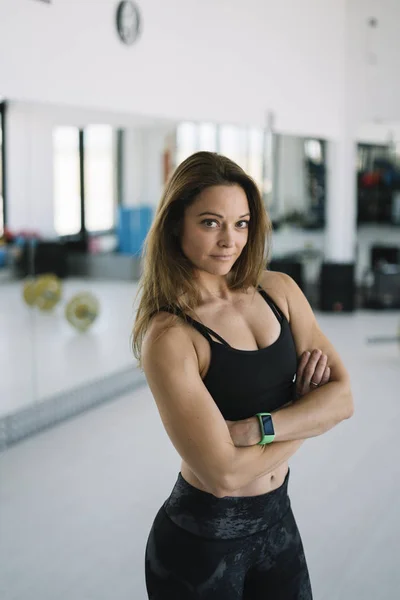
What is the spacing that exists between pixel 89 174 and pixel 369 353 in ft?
10.7

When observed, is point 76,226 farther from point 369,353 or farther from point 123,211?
point 369,353

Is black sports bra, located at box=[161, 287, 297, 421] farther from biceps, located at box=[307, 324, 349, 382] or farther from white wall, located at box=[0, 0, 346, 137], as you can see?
white wall, located at box=[0, 0, 346, 137]

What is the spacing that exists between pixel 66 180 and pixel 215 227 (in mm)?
4504

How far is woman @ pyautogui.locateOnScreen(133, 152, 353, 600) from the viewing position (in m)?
1.78

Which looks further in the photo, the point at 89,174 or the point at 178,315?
the point at 89,174

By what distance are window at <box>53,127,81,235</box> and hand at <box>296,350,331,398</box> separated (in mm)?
4299

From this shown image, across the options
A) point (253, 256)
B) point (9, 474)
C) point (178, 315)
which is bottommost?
point (9, 474)

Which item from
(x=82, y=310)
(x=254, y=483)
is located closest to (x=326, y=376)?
(x=254, y=483)

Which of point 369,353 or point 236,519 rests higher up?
point 236,519

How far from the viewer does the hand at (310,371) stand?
2.04 metres

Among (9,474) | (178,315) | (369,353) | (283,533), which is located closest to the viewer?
(178,315)

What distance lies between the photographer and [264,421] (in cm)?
186

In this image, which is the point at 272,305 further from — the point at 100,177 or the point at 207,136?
the point at 207,136

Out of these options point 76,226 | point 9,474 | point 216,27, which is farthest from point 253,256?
point 216,27
